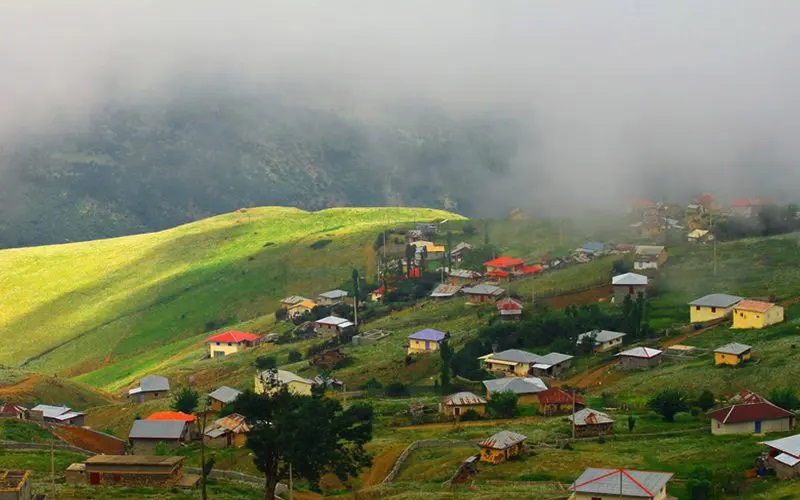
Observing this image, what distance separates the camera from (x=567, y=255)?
539 ft

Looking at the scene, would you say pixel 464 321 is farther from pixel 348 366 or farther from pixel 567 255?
pixel 567 255

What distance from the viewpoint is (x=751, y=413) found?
71.8 m

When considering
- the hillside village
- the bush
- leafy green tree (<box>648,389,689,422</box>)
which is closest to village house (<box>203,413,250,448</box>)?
the hillside village

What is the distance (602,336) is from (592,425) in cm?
3396

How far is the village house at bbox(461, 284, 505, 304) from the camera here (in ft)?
457

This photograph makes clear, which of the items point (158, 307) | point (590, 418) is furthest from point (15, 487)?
point (158, 307)

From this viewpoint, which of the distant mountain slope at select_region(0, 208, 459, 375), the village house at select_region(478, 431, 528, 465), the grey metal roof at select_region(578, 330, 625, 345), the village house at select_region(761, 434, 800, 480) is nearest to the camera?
the village house at select_region(761, 434, 800, 480)

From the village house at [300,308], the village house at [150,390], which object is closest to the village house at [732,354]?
the village house at [150,390]

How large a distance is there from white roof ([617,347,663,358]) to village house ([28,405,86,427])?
4852 cm

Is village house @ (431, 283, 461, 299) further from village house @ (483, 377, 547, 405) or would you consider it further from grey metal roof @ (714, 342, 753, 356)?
grey metal roof @ (714, 342, 753, 356)

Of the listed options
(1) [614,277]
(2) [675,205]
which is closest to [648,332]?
(1) [614,277]

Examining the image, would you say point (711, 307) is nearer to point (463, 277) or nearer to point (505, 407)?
point (505, 407)

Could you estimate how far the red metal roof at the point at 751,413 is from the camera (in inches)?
2800

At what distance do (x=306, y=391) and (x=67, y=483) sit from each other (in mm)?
38892
